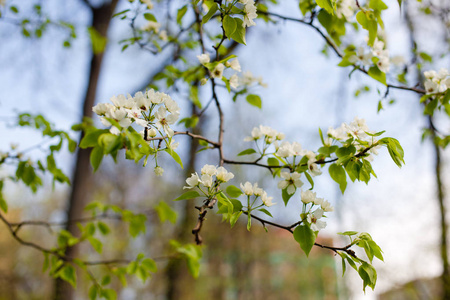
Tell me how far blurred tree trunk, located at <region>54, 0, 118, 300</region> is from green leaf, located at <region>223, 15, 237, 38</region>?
8.19 feet

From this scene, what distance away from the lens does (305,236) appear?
0.91m

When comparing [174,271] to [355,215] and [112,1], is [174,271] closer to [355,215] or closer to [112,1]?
[355,215]

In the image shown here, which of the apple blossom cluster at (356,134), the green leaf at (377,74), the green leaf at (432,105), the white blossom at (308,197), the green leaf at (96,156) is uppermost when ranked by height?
the green leaf at (377,74)

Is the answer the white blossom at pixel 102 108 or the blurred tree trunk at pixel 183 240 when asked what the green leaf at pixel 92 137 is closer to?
the white blossom at pixel 102 108

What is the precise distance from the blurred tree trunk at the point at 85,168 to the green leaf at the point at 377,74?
249 centimetres

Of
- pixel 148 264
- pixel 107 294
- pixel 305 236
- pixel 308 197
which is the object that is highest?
pixel 308 197

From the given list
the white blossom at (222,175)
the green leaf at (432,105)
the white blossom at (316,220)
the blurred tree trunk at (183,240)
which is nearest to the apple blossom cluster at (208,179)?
Answer: the white blossom at (222,175)

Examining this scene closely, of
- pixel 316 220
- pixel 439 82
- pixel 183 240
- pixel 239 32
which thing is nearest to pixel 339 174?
pixel 316 220

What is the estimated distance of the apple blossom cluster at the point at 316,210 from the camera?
931 millimetres

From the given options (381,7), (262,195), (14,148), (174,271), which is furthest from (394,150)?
(174,271)

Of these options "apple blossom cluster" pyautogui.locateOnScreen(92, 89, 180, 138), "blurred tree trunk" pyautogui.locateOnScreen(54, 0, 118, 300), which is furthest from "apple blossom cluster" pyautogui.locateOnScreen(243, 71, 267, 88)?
"blurred tree trunk" pyautogui.locateOnScreen(54, 0, 118, 300)

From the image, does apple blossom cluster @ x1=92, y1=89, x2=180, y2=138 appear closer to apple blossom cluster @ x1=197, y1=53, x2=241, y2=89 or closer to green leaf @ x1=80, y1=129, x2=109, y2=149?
green leaf @ x1=80, y1=129, x2=109, y2=149

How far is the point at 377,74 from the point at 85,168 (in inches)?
122

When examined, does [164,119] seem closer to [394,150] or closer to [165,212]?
[394,150]
